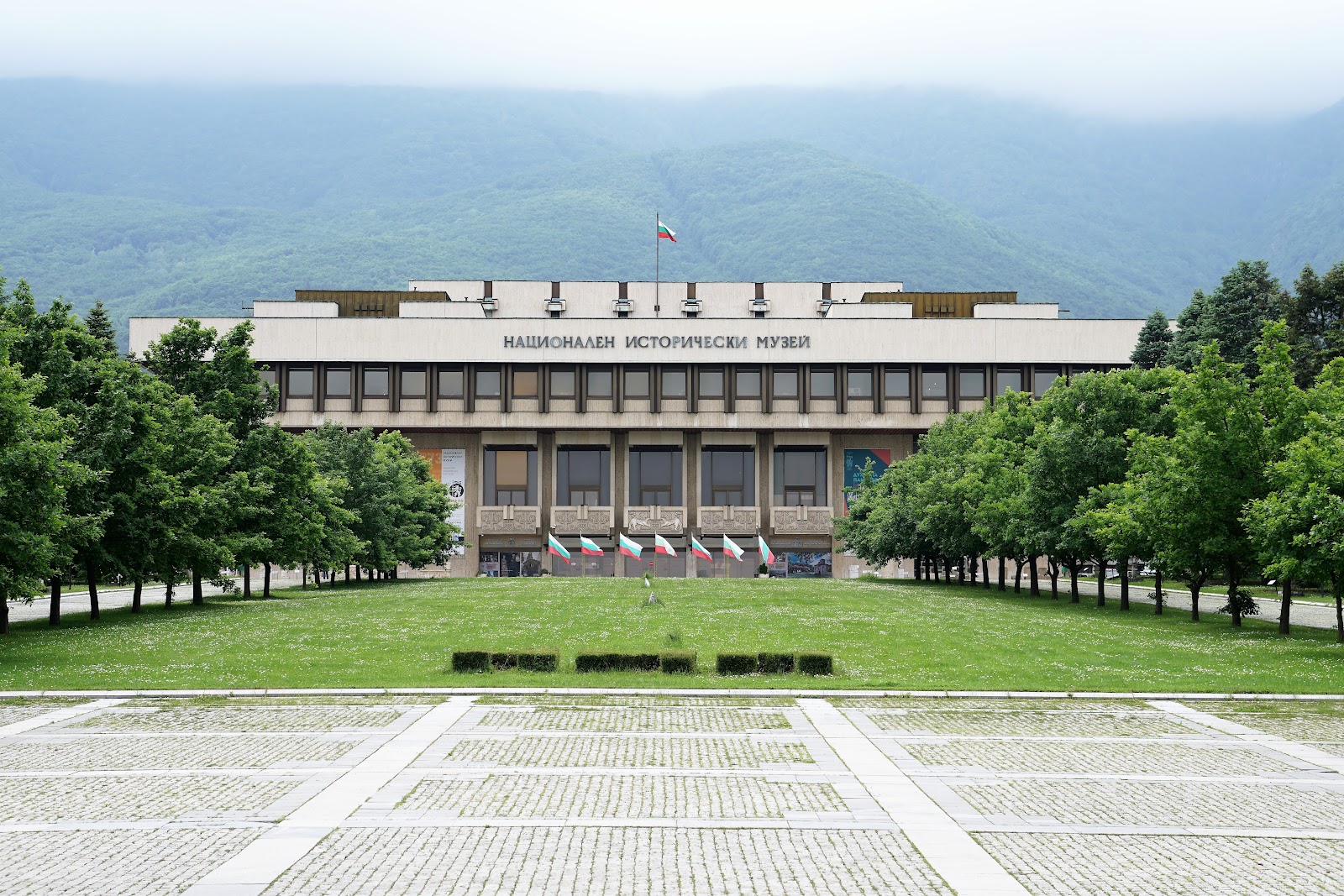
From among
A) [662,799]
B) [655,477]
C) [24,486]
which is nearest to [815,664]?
[662,799]

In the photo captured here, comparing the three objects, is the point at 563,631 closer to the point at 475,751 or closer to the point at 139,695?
the point at 139,695

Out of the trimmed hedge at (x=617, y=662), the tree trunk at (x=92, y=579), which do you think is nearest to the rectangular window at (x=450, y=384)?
the tree trunk at (x=92, y=579)

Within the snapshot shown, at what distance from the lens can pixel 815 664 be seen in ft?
95.4

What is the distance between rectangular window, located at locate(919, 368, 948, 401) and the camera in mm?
116312

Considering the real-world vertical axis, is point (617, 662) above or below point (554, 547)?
below

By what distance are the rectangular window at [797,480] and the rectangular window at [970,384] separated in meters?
14.0

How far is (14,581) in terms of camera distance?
31.7 m

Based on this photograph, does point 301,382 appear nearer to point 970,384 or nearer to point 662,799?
point 970,384

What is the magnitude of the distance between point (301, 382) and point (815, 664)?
311 ft

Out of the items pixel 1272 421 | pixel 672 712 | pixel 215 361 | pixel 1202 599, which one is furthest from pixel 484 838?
pixel 1202 599

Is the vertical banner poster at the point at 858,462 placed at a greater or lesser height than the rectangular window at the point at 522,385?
lesser

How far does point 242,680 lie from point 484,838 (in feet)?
53.6

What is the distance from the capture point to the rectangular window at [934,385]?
11631cm

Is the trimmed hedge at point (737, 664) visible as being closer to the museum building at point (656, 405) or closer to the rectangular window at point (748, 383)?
the museum building at point (656, 405)
